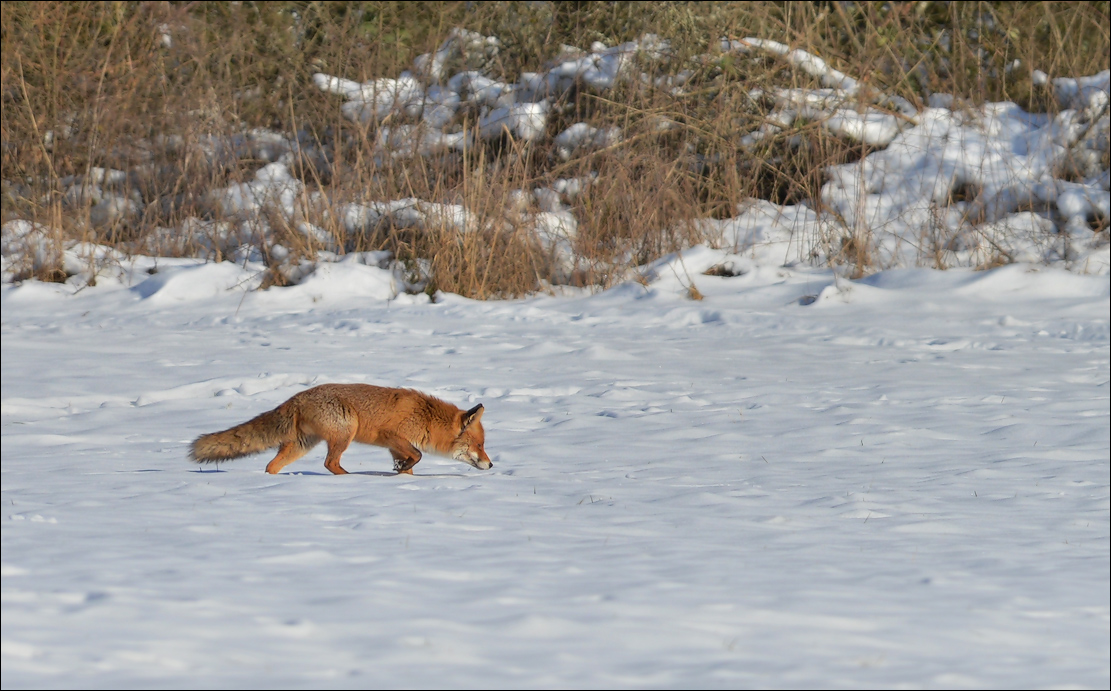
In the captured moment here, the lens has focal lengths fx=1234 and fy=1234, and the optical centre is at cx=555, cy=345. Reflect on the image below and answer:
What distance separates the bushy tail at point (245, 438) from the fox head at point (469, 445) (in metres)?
0.89

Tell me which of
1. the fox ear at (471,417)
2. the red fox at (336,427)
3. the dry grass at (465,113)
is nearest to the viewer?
the red fox at (336,427)

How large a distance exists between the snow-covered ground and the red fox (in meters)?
0.16

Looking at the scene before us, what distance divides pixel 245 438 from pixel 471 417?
1.15 metres

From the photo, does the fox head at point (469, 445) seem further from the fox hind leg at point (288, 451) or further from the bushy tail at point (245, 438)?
the bushy tail at point (245, 438)

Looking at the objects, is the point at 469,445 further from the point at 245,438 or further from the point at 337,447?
the point at 245,438

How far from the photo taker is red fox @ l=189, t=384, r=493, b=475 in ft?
20.1

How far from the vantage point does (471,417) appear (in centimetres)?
646

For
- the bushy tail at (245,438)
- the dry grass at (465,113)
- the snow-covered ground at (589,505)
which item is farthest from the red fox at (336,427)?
the dry grass at (465,113)

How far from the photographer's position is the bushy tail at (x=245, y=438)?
6137mm

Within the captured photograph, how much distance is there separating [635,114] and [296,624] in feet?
40.6

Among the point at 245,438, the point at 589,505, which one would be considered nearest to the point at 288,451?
the point at 245,438

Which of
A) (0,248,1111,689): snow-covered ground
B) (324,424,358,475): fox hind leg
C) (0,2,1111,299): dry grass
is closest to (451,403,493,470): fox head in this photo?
(0,248,1111,689): snow-covered ground

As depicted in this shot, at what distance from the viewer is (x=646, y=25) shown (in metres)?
16.2

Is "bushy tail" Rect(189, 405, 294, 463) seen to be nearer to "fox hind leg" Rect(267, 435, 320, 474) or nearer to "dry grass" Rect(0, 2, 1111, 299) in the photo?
"fox hind leg" Rect(267, 435, 320, 474)
